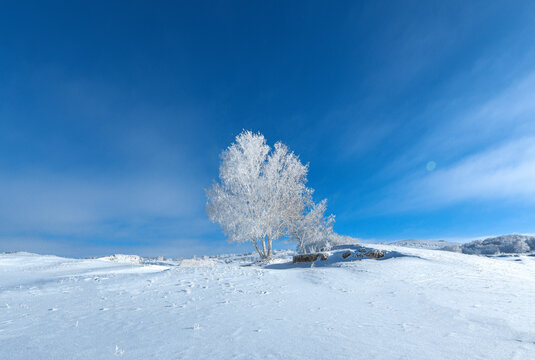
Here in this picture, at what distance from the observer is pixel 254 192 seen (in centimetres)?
1908

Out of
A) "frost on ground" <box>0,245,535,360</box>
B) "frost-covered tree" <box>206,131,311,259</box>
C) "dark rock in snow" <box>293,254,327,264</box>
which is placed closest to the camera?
"frost on ground" <box>0,245,535,360</box>

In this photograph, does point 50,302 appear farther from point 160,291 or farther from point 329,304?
point 329,304

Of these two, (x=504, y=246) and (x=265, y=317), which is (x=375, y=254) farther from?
(x=504, y=246)

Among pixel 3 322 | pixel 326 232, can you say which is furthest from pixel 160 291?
pixel 326 232

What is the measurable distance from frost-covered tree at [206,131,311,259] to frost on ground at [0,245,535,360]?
10281 mm

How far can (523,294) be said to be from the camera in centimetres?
650

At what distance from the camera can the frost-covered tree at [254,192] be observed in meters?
18.7

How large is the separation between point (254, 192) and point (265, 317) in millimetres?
14907

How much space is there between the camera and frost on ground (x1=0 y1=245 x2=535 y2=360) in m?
3.04

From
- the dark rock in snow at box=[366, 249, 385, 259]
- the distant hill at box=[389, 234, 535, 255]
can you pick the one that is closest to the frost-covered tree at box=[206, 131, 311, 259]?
the dark rock in snow at box=[366, 249, 385, 259]

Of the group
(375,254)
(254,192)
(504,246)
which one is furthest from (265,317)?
(504,246)

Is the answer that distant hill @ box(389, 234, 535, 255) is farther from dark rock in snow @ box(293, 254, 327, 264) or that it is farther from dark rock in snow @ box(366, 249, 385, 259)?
dark rock in snow @ box(293, 254, 327, 264)

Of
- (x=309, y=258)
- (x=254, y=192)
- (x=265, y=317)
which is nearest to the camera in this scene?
(x=265, y=317)

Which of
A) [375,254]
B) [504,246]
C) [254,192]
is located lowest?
[375,254]
